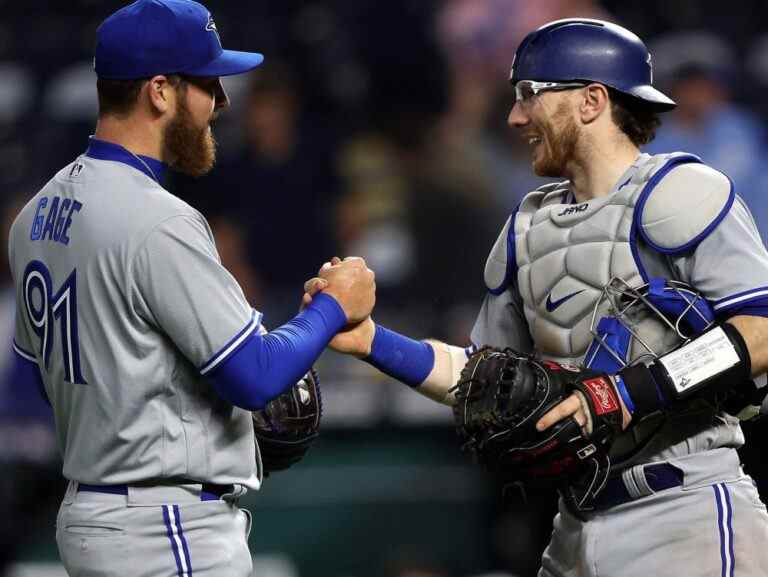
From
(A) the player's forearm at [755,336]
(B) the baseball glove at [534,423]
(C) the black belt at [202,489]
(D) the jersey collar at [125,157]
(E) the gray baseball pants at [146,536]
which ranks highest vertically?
(D) the jersey collar at [125,157]

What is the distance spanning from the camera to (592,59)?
11.0 feet

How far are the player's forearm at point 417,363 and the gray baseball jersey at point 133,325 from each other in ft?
2.05

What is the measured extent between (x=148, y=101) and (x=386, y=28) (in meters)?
4.63

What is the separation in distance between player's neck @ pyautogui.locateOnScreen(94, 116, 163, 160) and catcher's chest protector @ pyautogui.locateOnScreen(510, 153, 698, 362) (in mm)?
1009

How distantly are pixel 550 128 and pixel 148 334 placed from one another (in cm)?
117

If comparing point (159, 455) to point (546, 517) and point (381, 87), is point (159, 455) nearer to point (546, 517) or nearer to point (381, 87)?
point (546, 517)

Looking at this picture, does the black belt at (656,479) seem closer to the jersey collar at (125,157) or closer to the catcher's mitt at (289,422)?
the catcher's mitt at (289,422)

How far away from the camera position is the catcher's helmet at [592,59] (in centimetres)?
333

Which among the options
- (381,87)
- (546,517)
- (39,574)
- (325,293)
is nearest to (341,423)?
(546,517)

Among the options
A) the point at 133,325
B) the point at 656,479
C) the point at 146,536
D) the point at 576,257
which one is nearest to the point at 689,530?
the point at 656,479

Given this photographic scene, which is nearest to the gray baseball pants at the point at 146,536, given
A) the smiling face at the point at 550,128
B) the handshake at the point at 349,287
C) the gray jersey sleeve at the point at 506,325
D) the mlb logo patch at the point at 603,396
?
the handshake at the point at 349,287

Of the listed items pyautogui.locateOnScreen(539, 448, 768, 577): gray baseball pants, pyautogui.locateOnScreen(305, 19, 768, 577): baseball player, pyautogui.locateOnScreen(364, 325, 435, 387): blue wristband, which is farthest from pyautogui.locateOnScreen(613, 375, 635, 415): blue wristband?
pyautogui.locateOnScreen(364, 325, 435, 387): blue wristband

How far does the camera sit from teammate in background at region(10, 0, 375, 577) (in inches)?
111

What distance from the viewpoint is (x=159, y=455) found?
285 cm
